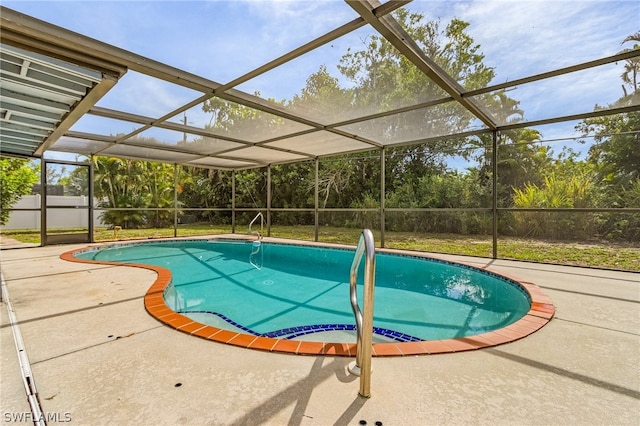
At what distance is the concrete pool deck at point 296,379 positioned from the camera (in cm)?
138

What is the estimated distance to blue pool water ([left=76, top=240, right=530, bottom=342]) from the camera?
318 cm

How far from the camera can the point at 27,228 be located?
12438 millimetres

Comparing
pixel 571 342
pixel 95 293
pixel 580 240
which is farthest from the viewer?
pixel 580 240

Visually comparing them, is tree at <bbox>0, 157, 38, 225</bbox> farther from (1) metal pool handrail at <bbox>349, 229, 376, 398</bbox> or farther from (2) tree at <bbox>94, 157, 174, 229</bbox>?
(1) metal pool handrail at <bbox>349, 229, 376, 398</bbox>

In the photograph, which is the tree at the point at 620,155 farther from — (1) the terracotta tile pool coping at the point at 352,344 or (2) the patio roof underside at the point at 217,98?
(1) the terracotta tile pool coping at the point at 352,344

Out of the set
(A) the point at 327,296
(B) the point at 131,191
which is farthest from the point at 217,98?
(B) the point at 131,191

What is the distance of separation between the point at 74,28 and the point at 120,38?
13.3 inches

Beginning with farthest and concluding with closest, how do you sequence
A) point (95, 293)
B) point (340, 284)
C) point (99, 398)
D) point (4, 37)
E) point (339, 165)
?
point (339, 165) → point (340, 284) → point (95, 293) → point (4, 37) → point (99, 398)

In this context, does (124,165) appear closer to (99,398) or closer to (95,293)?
(95,293)

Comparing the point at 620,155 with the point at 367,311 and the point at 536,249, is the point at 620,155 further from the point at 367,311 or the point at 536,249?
the point at 367,311

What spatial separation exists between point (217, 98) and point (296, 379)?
3.85 m

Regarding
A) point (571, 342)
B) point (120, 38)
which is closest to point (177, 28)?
point (120, 38)

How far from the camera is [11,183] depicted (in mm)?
8680

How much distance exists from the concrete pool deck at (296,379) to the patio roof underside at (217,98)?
244 centimetres
